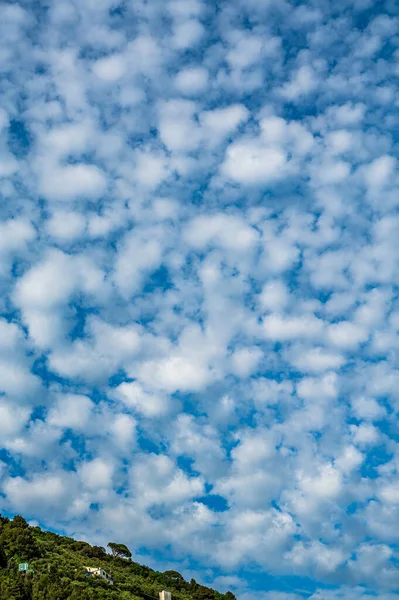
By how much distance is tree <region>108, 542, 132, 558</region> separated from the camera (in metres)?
136

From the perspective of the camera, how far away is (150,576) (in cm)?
12700

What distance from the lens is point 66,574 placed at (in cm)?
8650

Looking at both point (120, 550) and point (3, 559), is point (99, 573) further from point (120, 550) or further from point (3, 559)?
point (120, 550)

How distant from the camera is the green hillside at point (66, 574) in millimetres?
76250

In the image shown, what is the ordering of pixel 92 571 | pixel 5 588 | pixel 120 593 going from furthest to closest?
pixel 92 571, pixel 120 593, pixel 5 588

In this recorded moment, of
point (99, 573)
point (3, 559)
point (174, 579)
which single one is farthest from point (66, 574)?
point (174, 579)

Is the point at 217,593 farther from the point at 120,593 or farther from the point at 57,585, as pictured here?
the point at 57,585

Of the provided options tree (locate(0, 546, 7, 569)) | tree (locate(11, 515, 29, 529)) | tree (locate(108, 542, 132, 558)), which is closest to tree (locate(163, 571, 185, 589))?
tree (locate(108, 542, 132, 558))

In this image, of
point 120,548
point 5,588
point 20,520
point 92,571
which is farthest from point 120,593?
point 120,548

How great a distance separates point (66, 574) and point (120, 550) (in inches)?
2117

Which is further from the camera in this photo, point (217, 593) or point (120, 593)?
point (217, 593)

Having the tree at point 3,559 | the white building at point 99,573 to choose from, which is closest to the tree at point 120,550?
the white building at point 99,573

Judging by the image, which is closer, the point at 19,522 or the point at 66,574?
the point at 66,574

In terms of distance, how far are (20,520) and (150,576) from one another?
1248 inches
